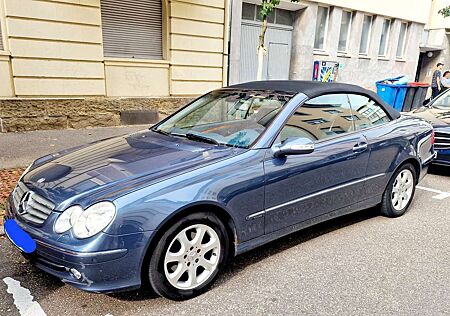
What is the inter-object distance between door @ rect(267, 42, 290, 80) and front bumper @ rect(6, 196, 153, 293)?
11.6 metres

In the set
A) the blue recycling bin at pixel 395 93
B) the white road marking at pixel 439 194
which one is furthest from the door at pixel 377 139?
the blue recycling bin at pixel 395 93

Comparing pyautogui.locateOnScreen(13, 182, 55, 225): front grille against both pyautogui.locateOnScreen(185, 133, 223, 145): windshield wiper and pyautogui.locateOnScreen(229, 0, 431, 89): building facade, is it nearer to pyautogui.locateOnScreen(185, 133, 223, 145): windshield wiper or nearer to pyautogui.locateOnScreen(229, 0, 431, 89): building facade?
pyautogui.locateOnScreen(185, 133, 223, 145): windshield wiper

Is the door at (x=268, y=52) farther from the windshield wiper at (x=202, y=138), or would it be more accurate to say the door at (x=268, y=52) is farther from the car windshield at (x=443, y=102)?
the windshield wiper at (x=202, y=138)

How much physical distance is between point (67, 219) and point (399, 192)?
11.8 feet

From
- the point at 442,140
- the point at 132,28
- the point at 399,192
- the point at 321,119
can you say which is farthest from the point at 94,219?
the point at 132,28

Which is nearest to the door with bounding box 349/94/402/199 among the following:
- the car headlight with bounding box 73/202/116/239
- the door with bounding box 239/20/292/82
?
the car headlight with bounding box 73/202/116/239

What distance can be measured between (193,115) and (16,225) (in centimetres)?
194

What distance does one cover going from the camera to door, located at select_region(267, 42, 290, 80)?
43.1 feet

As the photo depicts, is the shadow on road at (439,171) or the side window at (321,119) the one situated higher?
the side window at (321,119)

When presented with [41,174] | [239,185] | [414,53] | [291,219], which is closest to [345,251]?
[291,219]

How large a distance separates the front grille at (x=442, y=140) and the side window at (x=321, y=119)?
9.73 ft

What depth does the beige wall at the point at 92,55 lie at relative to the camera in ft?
24.6

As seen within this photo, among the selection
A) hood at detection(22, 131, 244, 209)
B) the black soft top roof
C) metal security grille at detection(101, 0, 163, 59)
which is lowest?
hood at detection(22, 131, 244, 209)

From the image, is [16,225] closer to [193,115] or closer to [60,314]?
[60,314]
